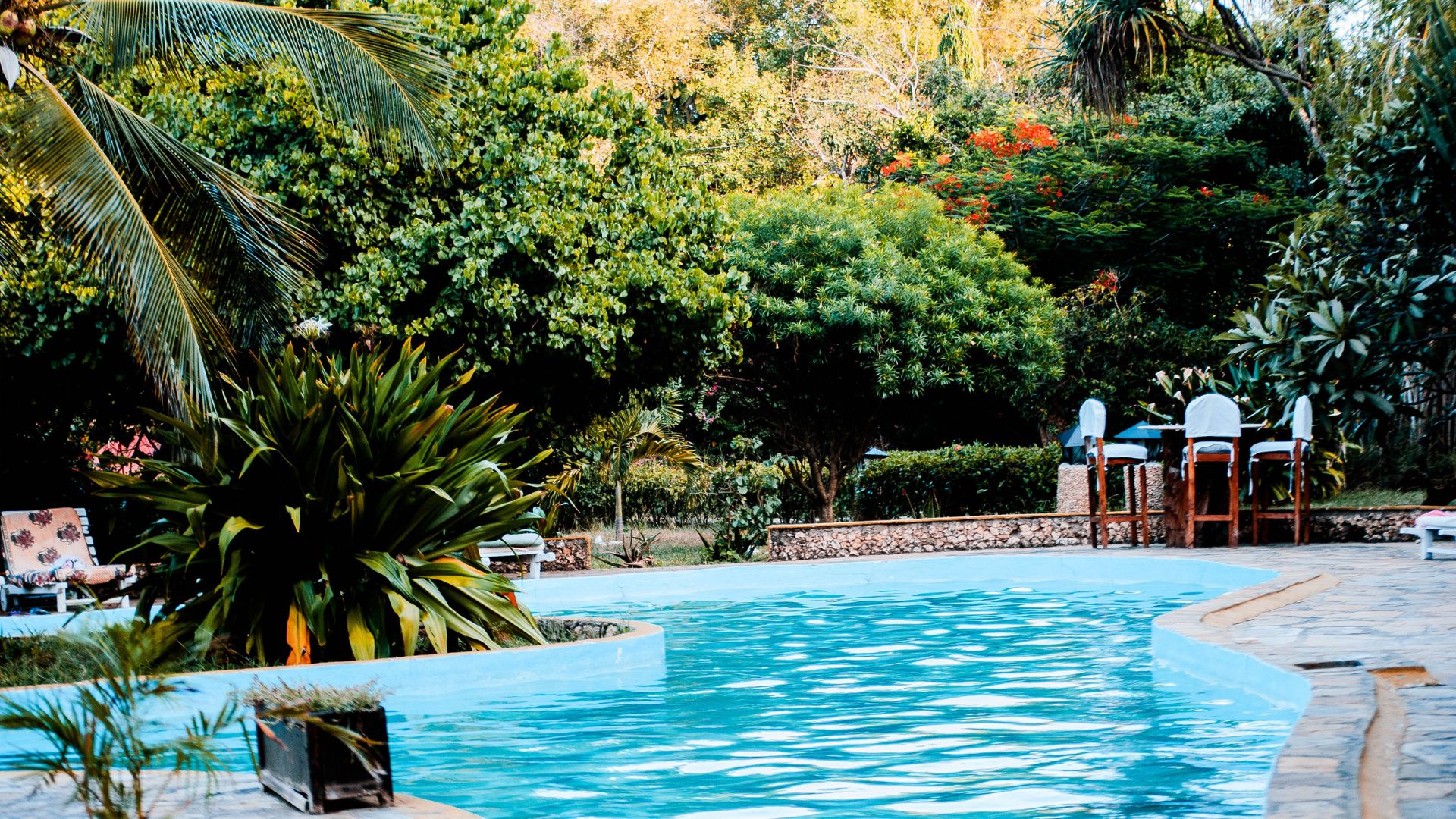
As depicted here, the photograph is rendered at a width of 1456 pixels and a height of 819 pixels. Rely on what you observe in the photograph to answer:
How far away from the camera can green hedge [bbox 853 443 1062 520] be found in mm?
18484

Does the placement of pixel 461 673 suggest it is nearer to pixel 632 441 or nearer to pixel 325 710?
pixel 325 710

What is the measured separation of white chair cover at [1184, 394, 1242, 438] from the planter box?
11.0 m

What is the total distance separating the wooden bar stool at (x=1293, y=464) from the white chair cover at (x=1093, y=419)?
162 centimetres

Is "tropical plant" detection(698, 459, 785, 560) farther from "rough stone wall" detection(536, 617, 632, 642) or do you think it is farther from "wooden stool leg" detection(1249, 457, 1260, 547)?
"rough stone wall" detection(536, 617, 632, 642)

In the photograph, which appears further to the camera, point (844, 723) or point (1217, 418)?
point (1217, 418)

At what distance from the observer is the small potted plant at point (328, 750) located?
4172mm

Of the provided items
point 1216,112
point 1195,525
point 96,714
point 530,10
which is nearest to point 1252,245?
point 1216,112

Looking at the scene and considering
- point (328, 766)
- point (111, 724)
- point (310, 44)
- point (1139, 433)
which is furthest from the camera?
point (1139, 433)

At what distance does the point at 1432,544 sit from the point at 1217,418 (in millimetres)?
2394

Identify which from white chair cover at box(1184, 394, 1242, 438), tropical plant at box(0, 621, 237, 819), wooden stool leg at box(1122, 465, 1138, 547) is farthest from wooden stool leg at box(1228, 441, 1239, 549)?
tropical plant at box(0, 621, 237, 819)

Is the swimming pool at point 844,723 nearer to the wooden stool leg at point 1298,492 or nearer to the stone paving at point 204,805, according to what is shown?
the stone paving at point 204,805

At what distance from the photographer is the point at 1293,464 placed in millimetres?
13742

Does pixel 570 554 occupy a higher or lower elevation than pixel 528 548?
lower

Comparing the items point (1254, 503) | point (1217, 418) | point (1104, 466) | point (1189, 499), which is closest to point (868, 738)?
point (1217, 418)
